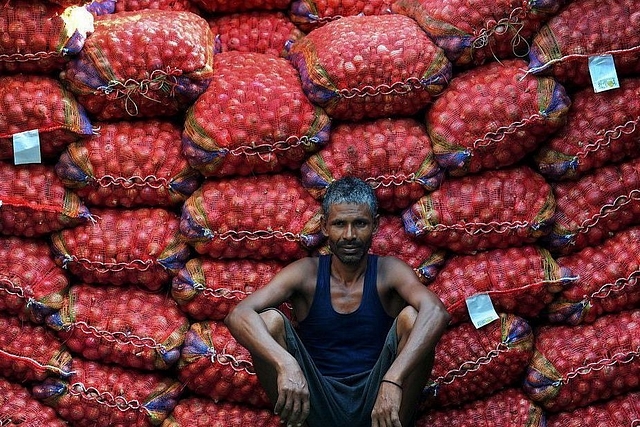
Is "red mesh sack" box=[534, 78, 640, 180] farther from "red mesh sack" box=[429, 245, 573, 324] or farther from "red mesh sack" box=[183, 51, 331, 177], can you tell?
"red mesh sack" box=[183, 51, 331, 177]

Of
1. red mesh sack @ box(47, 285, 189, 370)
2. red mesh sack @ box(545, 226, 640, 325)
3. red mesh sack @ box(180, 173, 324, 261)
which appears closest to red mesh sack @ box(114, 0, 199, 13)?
red mesh sack @ box(180, 173, 324, 261)

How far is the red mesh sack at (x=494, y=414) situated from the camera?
141 inches

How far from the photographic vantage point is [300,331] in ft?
11.5

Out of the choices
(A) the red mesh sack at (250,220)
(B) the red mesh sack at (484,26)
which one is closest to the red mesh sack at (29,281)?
(A) the red mesh sack at (250,220)

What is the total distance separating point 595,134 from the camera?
3.52m

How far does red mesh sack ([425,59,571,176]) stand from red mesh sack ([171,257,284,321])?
31.2 inches

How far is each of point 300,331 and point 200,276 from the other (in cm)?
42

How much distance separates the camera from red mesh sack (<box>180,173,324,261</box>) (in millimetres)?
3596

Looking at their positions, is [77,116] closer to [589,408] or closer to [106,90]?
[106,90]

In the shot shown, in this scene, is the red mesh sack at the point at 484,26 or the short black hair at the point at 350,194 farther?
the red mesh sack at the point at 484,26

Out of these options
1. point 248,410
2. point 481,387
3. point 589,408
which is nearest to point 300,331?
point 248,410

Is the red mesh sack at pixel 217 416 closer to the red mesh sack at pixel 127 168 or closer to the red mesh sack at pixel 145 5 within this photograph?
the red mesh sack at pixel 127 168

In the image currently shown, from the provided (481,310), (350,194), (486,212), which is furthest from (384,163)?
(481,310)

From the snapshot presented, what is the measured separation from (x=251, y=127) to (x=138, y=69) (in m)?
0.45
